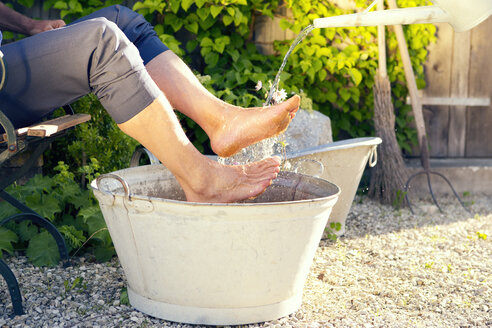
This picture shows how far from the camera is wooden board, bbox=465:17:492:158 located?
370 cm

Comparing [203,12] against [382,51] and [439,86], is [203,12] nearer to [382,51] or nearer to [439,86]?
[382,51]

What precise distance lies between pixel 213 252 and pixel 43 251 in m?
0.90

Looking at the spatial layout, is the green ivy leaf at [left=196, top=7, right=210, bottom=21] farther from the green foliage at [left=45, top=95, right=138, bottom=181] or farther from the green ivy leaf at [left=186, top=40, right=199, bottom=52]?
the green foliage at [left=45, top=95, right=138, bottom=181]

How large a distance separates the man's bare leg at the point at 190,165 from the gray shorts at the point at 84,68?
0.12 ft

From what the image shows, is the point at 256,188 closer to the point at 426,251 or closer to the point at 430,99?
the point at 426,251

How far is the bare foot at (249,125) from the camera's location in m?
1.62

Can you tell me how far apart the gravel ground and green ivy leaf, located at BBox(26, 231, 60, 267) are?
0.03m

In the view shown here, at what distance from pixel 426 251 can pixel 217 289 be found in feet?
4.13

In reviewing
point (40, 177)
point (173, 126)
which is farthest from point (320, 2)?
point (173, 126)

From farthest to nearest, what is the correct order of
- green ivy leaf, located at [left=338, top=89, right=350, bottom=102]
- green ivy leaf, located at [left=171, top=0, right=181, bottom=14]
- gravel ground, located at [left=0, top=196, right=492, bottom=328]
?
green ivy leaf, located at [left=338, top=89, right=350, bottom=102], green ivy leaf, located at [left=171, top=0, right=181, bottom=14], gravel ground, located at [left=0, top=196, right=492, bottom=328]

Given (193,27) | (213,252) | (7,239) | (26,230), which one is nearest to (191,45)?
(193,27)

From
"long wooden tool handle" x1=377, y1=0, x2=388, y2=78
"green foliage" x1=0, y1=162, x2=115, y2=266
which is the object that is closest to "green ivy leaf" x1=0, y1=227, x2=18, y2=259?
"green foliage" x1=0, y1=162, x2=115, y2=266

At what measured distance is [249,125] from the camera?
1658 millimetres

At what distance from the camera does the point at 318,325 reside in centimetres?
169
